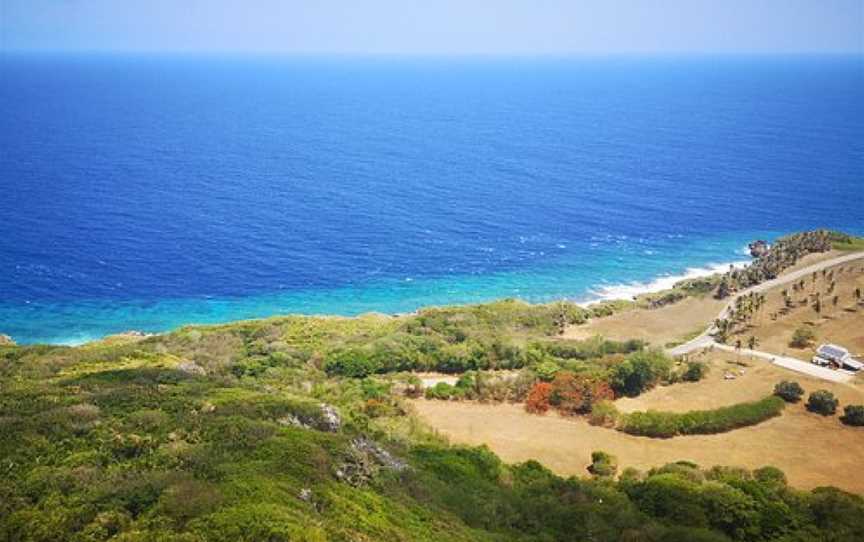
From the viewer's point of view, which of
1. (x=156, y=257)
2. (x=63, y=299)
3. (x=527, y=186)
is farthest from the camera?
(x=527, y=186)

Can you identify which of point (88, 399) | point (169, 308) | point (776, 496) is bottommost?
point (169, 308)

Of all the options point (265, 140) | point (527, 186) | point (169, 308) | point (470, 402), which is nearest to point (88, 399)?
point (470, 402)

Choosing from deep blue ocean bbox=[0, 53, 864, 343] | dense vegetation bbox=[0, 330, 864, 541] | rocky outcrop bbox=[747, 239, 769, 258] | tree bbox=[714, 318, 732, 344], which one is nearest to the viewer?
dense vegetation bbox=[0, 330, 864, 541]

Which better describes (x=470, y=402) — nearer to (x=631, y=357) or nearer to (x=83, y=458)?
(x=631, y=357)

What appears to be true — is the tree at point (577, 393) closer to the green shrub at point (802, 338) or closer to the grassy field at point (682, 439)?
the grassy field at point (682, 439)

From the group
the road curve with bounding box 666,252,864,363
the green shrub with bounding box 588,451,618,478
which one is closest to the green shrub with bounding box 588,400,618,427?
the green shrub with bounding box 588,451,618,478

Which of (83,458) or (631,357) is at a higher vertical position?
(83,458)

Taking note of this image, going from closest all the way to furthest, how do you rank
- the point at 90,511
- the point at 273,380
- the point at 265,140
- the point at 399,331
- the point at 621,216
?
the point at 90,511, the point at 273,380, the point at 399,331, the point at 621,216, the point at 265,140

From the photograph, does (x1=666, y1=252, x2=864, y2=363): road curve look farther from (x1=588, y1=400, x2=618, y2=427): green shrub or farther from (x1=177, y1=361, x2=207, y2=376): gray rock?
(x1=177, y1=361, x2=207, y2=376): gray rock
